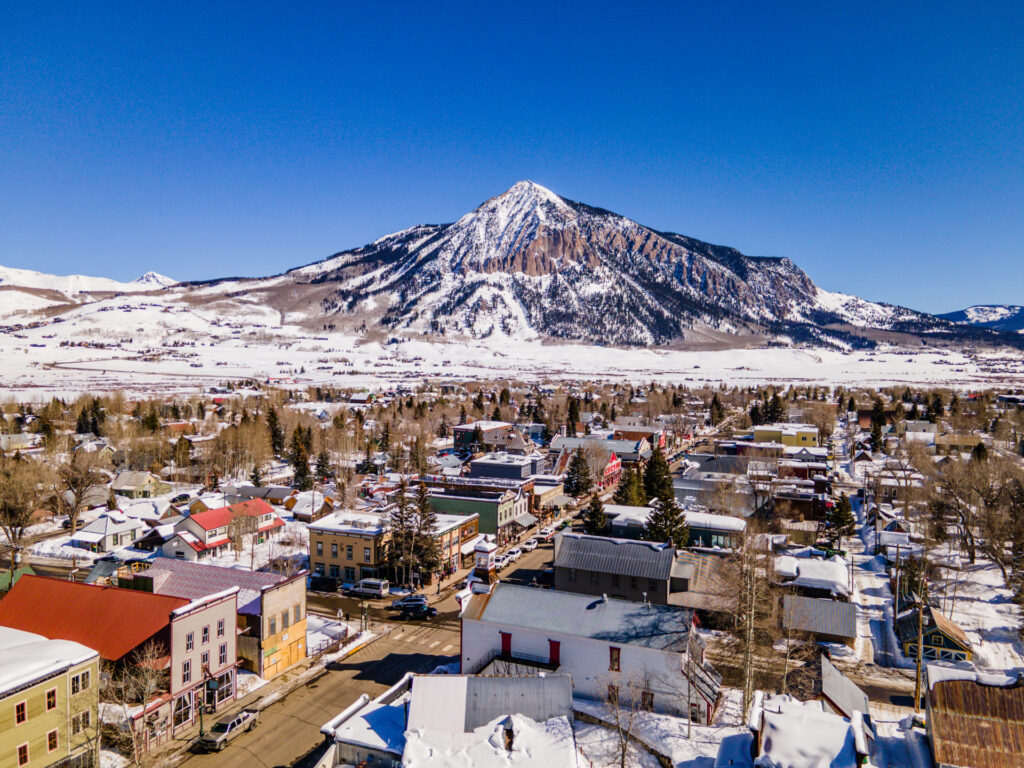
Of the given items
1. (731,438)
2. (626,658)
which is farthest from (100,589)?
(731,438)

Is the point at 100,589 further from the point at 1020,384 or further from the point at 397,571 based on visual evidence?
the point at 1020,384

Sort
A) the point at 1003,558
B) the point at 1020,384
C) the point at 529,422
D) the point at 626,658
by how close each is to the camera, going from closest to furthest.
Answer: the point at 626,658
the point at 1003,558
the point at 529,422
the point at 1020,384

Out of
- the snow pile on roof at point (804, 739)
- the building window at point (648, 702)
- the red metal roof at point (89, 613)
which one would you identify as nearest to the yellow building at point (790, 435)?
the building window at point (648, 702)

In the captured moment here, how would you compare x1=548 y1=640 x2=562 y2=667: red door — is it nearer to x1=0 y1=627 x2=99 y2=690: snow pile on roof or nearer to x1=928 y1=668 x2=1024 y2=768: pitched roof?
x1=928 y1=668 x2=1024 y2=768: pitched roof

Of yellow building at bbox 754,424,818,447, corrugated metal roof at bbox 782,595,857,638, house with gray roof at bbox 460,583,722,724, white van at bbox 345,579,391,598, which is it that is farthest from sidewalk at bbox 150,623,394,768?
yellow building at bbox 754,424,818,447

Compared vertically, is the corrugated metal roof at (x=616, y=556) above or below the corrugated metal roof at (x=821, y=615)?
above

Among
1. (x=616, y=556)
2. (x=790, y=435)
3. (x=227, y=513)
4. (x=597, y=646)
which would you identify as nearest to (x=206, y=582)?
(x=597, y=646)

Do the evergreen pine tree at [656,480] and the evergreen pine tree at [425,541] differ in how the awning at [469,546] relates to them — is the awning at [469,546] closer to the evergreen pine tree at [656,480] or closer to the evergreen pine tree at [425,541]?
the evergreen pine tree at [425,541]
